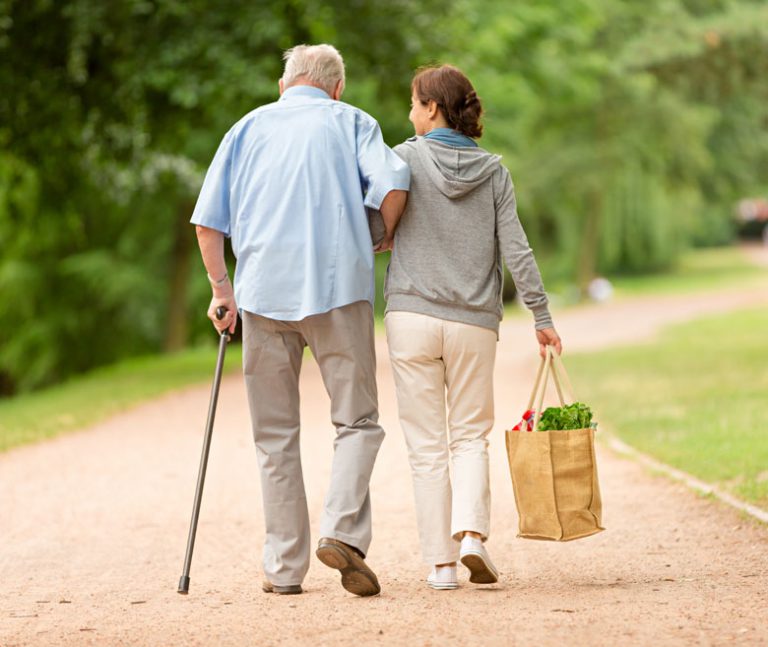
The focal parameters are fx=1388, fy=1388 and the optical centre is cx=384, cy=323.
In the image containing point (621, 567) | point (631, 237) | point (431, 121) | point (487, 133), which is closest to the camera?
point (431, 121)

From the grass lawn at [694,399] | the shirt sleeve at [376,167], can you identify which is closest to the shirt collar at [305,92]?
the shirt sleeve at [376,167]

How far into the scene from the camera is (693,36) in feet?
71.3

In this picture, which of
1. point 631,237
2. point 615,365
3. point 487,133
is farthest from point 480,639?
point 631,237

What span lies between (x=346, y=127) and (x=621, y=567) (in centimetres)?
210

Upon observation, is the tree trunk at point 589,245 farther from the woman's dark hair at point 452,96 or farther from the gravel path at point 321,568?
the woman's dark hair at point 452,96

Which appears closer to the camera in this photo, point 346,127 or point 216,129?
point 346,127

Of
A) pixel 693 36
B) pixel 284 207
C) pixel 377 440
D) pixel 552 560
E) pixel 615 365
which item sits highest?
pixel 693 36

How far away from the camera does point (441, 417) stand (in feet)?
17.2

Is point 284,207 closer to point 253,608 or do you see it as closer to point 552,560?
point 253,608

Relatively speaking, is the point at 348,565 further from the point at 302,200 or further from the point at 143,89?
the point at 143,89

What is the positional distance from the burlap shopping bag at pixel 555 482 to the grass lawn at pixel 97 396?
20.9ft

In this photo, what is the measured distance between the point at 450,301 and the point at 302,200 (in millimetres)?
655

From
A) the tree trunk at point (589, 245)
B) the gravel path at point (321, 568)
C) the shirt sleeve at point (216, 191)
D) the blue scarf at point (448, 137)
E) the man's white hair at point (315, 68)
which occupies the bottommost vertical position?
the tree trunk at point (589, 245)

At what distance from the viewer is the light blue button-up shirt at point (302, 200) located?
501 cm
